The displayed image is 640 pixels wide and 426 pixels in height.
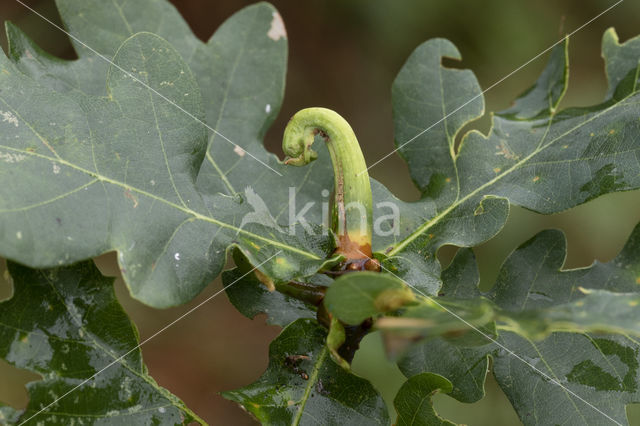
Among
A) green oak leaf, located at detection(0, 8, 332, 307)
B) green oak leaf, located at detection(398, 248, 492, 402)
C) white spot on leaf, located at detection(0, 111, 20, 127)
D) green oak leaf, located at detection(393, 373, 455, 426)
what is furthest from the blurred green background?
white spot on leaf, located at detection(0, 111, 20, 127)

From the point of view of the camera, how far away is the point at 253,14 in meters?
1.23

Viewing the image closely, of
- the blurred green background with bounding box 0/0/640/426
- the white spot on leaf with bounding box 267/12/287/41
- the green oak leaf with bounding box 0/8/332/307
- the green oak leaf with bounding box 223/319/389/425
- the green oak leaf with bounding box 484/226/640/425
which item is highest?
the white spot on leaf with bounding box 267/12/287/41

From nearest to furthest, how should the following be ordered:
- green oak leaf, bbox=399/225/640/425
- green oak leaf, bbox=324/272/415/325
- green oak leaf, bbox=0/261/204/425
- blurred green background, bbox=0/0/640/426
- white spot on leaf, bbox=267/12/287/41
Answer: green oak leaf, bbox=324/272/415/325 → green oak leaf, bbox=0/261/204/425 → green oak leaf, bbox=399/225/640/425 → white spot on leaf, bbox=267/12/287/41 → blurred green background, bbox=0/0/640/426

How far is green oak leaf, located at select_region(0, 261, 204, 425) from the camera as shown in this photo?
0.89 metres

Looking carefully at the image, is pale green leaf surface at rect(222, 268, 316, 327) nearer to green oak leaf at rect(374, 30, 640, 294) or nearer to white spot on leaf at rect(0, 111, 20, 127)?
green oak leaf at rect(374, 30, 640, 294)

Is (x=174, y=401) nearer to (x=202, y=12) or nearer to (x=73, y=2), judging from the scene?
(x=73, y=2)

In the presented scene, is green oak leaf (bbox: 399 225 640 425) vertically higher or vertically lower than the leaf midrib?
lower

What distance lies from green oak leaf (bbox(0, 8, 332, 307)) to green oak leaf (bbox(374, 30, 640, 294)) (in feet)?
0.61

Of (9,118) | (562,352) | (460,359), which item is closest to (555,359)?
Answer: (562,352)

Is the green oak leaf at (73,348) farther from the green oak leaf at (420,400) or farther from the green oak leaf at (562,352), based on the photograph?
the green oak leaf at (562,352)

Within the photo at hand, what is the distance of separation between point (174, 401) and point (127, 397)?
69mm

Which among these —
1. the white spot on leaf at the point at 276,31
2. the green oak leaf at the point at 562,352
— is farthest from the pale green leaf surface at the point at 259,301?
the white spot on leaf at the point at 276,31

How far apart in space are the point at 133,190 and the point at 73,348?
24 cm

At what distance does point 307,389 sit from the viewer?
925 millimetres
